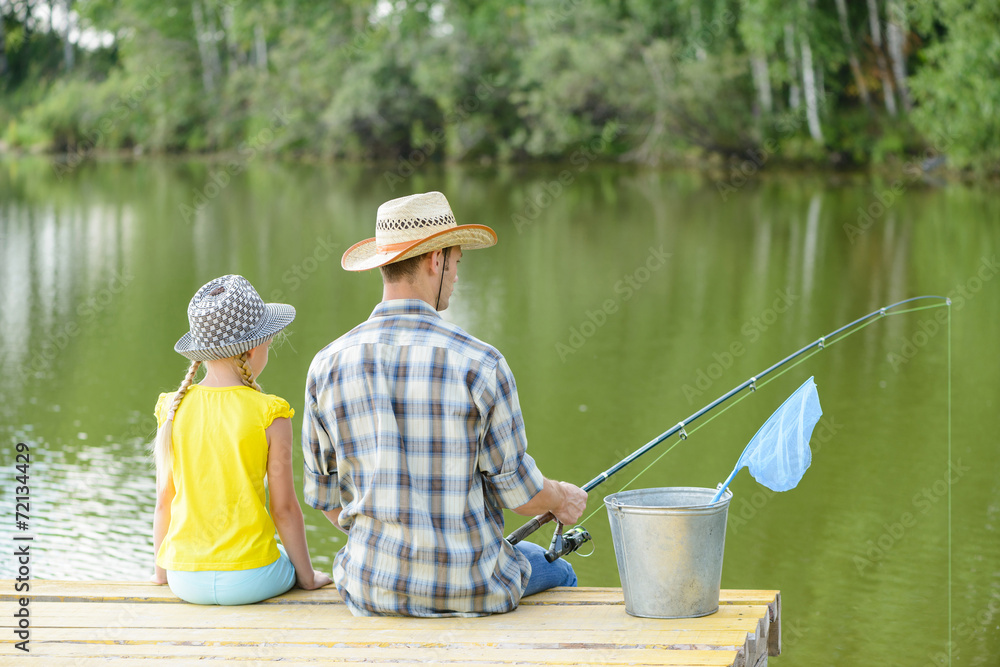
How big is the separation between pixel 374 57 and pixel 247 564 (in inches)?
1233

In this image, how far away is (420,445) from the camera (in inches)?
103

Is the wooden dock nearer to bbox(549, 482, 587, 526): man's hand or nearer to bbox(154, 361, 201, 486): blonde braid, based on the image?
bbox(549, 482, 587, 526): man's hand

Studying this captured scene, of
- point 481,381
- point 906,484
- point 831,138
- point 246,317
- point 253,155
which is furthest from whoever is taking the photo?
point 253,155

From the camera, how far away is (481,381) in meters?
2.55

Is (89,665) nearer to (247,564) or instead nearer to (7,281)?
(247,564)

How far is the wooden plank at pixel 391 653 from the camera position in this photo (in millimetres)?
2518

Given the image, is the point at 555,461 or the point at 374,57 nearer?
the point at 555,461

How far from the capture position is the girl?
2.85 meters

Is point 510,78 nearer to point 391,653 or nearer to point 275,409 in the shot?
point 275,409

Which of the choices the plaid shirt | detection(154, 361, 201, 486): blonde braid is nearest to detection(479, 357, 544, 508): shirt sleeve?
the plaid shirt

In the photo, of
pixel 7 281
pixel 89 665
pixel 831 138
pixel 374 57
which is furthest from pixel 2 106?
pixel 89 665

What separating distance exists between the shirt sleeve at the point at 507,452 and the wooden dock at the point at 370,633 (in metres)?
0.32

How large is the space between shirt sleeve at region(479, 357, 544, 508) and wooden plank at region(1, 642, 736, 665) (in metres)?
0.33

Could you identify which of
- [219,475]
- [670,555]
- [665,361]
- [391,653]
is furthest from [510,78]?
[391,653]
